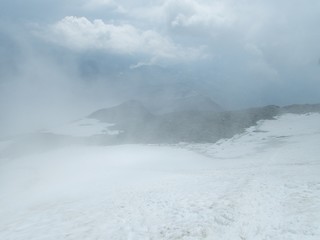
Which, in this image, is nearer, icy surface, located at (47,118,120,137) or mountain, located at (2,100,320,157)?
mountain, located at (2,100,320,157)

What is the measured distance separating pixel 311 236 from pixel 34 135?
2854 inches

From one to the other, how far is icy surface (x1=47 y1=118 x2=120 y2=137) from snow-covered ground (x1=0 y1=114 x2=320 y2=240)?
25535mm

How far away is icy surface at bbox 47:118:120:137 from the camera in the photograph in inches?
2948

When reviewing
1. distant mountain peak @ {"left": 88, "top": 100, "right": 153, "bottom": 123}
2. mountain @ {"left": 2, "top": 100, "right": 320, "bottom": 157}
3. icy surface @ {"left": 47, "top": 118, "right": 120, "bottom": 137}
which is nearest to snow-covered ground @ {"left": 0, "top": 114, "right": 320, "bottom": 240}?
mountain @ {"left": 2, "top": 100, "right": 320, "bottom": 157}

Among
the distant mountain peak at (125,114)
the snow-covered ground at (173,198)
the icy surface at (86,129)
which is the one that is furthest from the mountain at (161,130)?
the snow-covered ground at (173,198)

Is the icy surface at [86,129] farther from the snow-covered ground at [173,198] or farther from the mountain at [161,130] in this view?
the snow-covered ground at [173,198]

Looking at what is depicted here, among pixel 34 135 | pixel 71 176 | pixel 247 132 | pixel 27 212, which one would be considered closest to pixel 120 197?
pixel 27 212

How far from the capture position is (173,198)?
22.3 m

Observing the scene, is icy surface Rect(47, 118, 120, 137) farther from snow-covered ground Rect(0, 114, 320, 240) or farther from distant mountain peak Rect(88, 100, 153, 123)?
snow-covered ground Rect(0, 114, 320, 240)

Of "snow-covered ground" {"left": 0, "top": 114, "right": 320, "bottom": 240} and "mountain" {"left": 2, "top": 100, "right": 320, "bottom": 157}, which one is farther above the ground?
"mountain" {"left": 2, "top": 100, "right": 320, "bottom": 157}

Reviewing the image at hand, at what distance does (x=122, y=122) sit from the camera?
84.3 m

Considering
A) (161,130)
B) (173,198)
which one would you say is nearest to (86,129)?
(161,130)

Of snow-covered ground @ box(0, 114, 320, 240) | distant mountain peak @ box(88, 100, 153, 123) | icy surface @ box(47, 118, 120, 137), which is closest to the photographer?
snow-covered ground @ box(0, 114, 320, 240)

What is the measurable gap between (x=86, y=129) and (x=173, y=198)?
61421 millimetres
